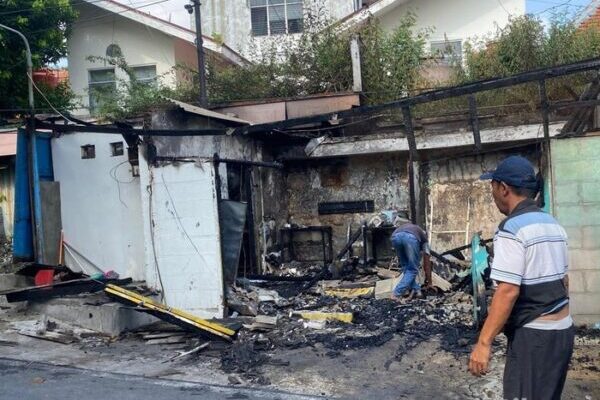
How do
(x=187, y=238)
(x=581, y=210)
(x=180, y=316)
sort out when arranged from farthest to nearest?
1. (x=187, y=238)
2. (x=180, y=316)
3. (x=581, y=210)

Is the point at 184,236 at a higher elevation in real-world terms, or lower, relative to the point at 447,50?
lower

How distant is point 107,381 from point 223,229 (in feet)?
12.7

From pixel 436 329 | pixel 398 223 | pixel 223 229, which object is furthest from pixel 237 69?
pixel 436 329

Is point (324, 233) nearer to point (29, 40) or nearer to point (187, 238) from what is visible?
point (187, 238)

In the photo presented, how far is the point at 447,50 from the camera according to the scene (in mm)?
17484

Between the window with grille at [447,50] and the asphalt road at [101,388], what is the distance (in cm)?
1299

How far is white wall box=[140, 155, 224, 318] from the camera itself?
8922mm

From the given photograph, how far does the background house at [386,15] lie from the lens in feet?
61.7

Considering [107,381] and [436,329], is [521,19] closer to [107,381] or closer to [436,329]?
[436,329]

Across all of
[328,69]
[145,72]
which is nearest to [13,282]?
[328,69]

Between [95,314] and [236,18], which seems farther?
[236,18]

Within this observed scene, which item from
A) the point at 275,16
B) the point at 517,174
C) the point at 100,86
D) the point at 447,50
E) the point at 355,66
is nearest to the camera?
the point at 517,174

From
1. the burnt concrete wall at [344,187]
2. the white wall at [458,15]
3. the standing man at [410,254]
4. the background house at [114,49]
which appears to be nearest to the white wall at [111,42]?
the background house at [114,49]

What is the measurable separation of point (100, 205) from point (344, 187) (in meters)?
5.70
